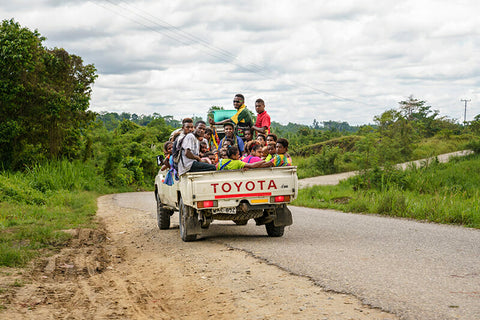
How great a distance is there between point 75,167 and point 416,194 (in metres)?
20.1

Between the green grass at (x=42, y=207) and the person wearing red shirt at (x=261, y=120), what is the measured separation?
514 cm

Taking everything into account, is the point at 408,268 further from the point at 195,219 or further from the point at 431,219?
the point at 431,219

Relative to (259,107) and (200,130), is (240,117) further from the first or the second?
(200,130)

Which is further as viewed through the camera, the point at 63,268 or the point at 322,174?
the point at 322,174

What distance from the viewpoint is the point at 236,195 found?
962 cm

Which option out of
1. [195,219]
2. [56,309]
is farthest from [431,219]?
[56,309]

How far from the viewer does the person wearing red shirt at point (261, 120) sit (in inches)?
477

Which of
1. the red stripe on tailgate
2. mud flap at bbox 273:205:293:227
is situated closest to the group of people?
the red stripe on tailgate

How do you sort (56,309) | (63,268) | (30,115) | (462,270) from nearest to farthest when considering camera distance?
(56,309)
(462,270)
(63,268)
(30,115)

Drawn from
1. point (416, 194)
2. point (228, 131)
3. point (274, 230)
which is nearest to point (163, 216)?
point (228, 131)

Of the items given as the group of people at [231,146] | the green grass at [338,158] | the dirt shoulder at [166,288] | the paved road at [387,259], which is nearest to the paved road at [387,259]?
the paved road at [387,259]

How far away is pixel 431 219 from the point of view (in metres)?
13.9

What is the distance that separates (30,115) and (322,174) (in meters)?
27.6

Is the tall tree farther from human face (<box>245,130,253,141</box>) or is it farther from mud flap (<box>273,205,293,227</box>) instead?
mud flap (<box>273,205,293,227</box>)
